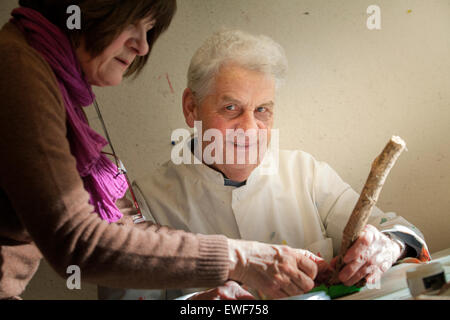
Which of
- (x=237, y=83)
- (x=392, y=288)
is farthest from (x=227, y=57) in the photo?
(x=392, y=288)

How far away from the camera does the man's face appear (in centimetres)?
114

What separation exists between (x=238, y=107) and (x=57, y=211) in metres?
0.61

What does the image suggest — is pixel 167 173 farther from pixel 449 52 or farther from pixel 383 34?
pixel 449 52

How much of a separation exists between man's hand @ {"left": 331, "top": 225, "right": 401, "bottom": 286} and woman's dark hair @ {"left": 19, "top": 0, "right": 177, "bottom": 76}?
0.76 metres

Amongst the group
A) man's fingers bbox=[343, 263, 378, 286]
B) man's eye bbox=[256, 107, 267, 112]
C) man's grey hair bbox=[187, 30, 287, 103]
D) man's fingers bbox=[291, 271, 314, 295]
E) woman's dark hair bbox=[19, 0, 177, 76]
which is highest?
woman's dark hair bbox=[19, 0, 177, 76]

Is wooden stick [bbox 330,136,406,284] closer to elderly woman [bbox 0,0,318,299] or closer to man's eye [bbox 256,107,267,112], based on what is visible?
elderly woman [bbox 0,0,318,299]

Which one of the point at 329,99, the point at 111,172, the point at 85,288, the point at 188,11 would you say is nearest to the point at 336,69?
the point at 329,99

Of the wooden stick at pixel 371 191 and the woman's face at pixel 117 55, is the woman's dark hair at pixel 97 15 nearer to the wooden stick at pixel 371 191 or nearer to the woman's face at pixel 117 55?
the woman's face at pixel 117 55

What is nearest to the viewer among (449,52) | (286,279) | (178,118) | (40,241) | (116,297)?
(40,241)

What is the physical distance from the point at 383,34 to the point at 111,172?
95cm

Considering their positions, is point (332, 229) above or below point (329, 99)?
below

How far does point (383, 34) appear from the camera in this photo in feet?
4.19

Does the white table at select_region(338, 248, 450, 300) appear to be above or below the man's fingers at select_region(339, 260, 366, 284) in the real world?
below

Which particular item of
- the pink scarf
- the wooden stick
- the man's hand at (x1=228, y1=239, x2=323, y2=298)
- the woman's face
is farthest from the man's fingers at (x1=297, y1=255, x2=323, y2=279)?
the woman's face
